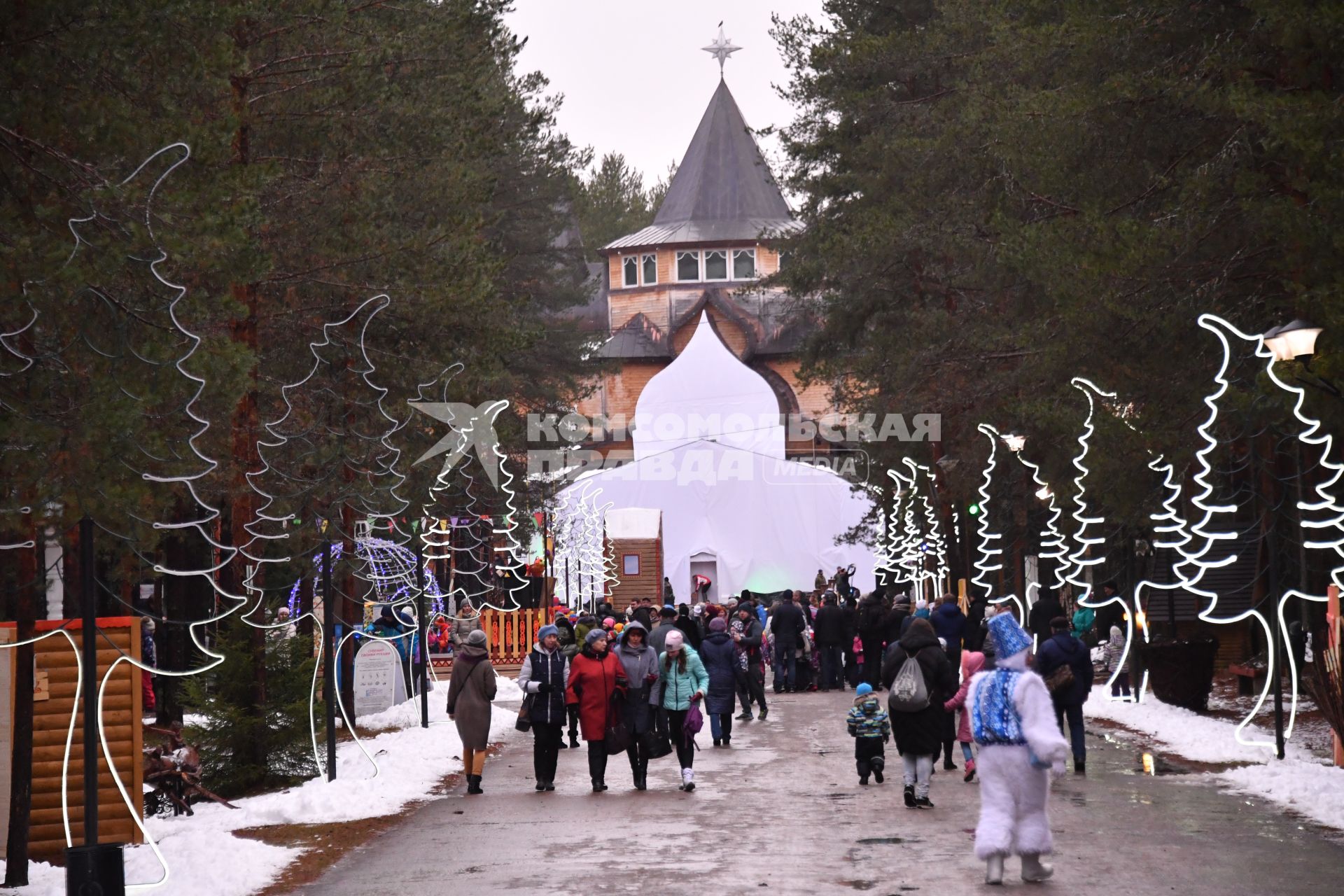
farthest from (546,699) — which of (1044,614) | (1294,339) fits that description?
(1044,614)

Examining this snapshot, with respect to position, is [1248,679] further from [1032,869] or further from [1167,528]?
[1032,869]

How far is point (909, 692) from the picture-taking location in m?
14.9

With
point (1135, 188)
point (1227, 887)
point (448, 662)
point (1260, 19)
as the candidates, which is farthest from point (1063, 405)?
point (448, 662)

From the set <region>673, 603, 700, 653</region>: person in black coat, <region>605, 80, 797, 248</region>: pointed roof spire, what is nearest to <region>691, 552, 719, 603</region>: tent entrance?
<region>605, 80, 797, 248</region>: pointed roof spire

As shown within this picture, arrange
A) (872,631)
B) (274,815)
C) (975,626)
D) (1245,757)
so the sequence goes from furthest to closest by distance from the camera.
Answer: (975,626), (872,631), (1245,757), (274,815)

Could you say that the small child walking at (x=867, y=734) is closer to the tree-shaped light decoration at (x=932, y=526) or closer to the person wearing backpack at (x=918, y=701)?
the person wearing backpack at (x=918, y=701)

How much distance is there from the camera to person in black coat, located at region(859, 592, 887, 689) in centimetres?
2967

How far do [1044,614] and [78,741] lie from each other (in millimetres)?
17192

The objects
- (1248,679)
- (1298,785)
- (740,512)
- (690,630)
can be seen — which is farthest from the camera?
(740,512)

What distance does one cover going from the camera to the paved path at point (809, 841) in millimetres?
10914

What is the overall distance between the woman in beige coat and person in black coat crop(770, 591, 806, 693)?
13485 mm

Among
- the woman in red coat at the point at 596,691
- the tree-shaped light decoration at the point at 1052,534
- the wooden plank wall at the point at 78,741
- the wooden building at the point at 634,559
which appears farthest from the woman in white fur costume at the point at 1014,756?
the wooden building at the point at 634,559

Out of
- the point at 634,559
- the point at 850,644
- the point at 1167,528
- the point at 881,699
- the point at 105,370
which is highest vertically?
the point at 634,559

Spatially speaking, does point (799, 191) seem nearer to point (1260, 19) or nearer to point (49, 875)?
point (1260, 19)
